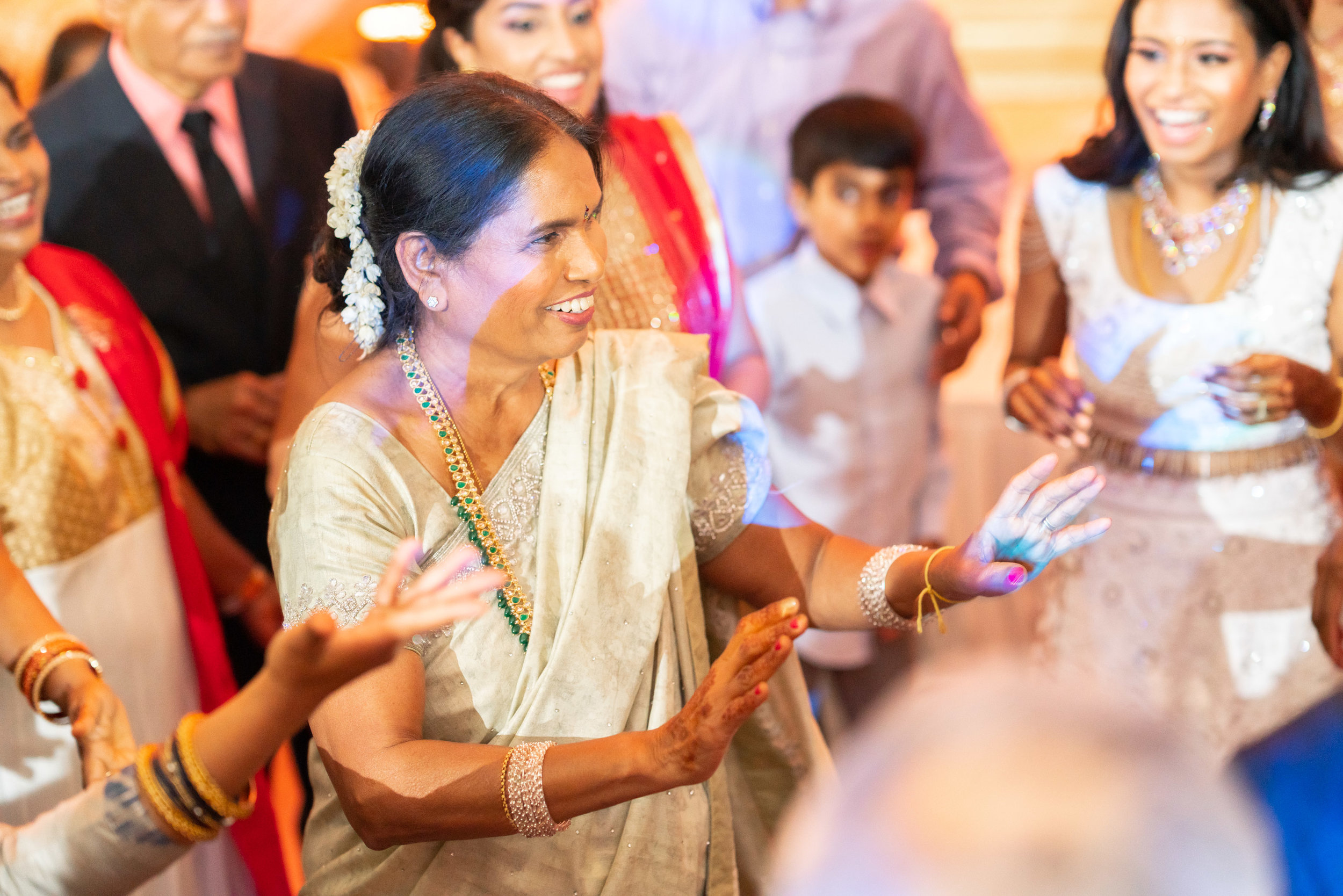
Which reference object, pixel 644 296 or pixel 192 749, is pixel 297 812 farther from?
pixel 192 749

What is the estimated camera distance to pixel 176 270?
9.21ft

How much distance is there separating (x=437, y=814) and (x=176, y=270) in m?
1.79

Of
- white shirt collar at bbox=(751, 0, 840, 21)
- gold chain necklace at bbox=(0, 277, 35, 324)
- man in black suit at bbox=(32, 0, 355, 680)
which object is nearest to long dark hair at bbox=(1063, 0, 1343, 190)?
white shirt collar at bbox=(751, 0, 840, 21)

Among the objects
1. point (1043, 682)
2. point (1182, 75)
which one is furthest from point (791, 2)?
point (1043, 682)

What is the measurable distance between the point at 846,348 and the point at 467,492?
187cm

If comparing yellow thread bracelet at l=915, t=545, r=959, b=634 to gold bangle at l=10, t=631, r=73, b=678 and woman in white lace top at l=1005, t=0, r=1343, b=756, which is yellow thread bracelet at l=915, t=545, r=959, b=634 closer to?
woman in white lace top at l=1005, t=0, r=1343, b=756

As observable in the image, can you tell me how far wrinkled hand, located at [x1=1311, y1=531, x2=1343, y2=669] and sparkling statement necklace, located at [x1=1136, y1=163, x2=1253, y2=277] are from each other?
1.91ft

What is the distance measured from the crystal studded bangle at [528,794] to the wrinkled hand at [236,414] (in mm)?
1505

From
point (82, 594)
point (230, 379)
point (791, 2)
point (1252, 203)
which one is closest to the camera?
point (82, 594)

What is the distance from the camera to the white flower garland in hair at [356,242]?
1653mm

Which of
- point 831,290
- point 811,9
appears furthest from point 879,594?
point 811,9

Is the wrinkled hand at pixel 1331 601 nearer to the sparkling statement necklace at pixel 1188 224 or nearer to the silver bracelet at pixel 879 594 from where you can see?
the sparkling statement necklace at pixel 1188 224

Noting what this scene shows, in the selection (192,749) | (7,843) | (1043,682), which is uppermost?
(1043,682)

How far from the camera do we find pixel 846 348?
11.0ft
